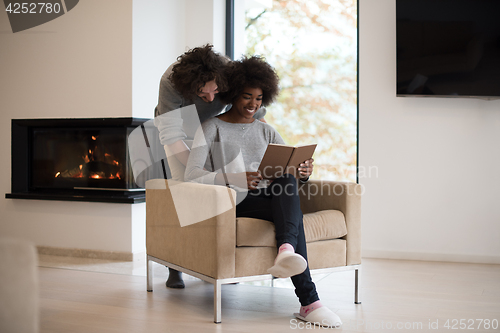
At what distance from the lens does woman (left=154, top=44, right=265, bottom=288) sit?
237 cm

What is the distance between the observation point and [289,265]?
74.6 inches

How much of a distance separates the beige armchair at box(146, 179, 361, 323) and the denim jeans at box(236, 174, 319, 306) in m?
0.07

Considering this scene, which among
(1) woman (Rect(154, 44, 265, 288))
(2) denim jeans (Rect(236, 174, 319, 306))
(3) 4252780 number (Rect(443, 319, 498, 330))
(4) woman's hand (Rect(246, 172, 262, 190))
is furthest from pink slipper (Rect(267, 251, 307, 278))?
(1) woman (Rect(154, 44, 265, 288))

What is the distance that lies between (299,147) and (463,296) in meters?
1.21

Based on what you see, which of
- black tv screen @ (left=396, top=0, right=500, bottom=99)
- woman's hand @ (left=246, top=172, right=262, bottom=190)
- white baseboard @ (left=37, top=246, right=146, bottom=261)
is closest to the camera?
woman's hand @ (left=246, top=172, right=262, bottom=190)

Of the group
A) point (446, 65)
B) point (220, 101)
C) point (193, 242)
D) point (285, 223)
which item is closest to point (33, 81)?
point (220, 101)

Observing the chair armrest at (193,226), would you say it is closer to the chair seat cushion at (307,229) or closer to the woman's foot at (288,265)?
the chair seat cushion at (307,229)

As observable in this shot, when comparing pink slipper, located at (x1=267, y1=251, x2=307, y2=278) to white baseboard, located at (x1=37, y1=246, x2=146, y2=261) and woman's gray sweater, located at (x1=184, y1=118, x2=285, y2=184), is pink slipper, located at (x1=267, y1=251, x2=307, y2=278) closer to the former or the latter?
woman's gray sweater, located at (x1=184, y1=118, x2=285, y2=184)

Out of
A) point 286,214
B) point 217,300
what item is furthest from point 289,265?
point 217,300

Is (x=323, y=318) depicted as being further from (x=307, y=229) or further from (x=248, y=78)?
(x=248, y=78)

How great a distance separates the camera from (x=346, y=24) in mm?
3748

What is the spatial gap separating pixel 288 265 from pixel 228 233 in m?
0.29

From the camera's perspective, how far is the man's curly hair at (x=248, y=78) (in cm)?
241

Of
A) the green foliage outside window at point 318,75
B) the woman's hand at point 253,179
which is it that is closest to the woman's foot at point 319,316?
the woman's hand at point 253,179
